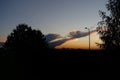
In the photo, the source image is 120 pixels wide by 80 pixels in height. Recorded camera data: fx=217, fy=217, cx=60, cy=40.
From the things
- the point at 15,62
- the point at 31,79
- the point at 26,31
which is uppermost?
the point at 26,31

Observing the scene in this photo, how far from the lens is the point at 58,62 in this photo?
1684 cm

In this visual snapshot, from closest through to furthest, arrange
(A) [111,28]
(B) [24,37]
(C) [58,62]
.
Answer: (C) [58,62] → (A) [111,28] → (B) [24,37]

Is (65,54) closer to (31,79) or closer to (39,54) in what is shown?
(39,54)

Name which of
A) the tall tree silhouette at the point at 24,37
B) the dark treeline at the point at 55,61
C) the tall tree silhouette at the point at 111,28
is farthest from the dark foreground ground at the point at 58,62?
the tall tree silhouette at the point at 24,37

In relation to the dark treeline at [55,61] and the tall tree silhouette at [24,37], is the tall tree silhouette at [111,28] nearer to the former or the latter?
the dark treeline at [55,61]

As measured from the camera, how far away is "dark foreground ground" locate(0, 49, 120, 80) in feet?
55.0

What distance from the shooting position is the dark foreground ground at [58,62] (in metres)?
16.8

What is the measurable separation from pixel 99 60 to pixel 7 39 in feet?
209

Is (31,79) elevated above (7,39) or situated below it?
below

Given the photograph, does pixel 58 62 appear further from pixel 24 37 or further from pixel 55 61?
pixel 24 37

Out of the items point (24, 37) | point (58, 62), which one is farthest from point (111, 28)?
point (24, 37)

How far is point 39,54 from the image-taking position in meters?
17.5

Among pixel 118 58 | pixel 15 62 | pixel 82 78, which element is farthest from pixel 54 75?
pixel 118 58

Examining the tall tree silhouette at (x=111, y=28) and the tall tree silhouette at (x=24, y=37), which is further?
the tall tree silhouette at (x=24, y=37)
